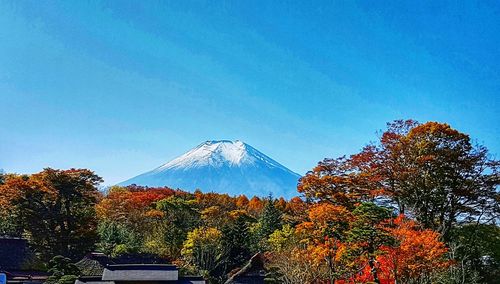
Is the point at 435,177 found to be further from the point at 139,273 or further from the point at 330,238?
the point at 139,273

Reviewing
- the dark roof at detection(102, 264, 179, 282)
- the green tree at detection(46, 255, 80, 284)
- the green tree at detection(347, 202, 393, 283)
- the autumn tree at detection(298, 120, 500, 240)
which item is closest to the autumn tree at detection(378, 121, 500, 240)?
the autumn tree at detection(298, 120, 500, 240)

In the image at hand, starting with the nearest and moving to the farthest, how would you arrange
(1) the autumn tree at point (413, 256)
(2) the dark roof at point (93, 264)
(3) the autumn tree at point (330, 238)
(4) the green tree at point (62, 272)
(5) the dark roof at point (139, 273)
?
(1) the autumn tree at point (413, 256)
(3) the autumn tree at point (330, 238)
(4) the green tree at point (62, 272)
(5) the dark roof at point (139, 273)
(2) the dark roof at point (93, 264)

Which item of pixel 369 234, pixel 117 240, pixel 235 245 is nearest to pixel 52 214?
pixel 117 240

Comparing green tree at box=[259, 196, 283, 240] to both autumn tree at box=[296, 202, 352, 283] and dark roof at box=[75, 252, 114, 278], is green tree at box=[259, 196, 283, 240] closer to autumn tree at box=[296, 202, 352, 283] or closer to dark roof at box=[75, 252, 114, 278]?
dark roof at box=[75, 252, 114, 278]

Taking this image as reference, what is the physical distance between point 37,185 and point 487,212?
77.7ft

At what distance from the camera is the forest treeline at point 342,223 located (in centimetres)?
1510

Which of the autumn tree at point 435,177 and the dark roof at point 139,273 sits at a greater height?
the autumn tree at point 435,177

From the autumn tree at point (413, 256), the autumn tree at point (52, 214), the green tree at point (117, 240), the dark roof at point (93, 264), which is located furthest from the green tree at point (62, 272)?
the autumn tree at point (413, 256)

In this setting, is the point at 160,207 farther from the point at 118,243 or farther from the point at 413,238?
the point at 413,238

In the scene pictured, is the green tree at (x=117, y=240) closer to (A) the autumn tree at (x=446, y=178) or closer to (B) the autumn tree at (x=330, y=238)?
(B) the autumn tree at (x=330, y=238)

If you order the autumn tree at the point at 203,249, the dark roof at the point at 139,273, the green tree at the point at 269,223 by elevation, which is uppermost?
the green tree at the point at 269,223

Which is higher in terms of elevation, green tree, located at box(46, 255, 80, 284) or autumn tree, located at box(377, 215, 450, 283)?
autumn tree, located at box(377, 215, 450, 283)

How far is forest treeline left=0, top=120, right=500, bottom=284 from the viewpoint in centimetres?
1510

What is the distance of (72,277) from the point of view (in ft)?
58.9
